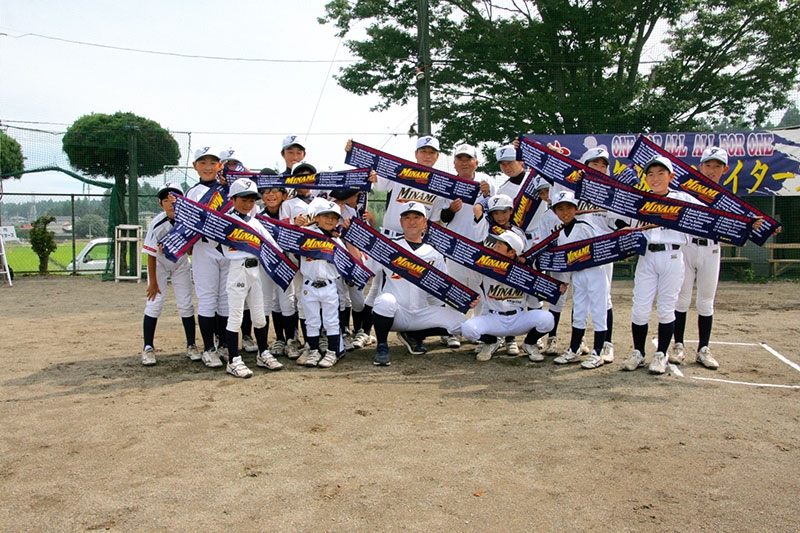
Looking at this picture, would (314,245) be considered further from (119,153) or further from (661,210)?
(119,153)

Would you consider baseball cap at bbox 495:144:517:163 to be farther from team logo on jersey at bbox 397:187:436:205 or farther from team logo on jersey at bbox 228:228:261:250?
team logo on jersey at bbox 228:228:261:250

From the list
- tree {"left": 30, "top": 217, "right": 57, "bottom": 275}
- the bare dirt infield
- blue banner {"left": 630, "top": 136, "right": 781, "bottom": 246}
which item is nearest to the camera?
the bare dirt infield

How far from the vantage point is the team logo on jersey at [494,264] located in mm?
6355

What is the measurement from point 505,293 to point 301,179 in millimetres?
2536

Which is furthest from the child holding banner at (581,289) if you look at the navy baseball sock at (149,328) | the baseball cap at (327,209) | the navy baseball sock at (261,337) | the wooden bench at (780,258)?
the wooden bench at (780,258)

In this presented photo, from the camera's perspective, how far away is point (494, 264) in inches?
251

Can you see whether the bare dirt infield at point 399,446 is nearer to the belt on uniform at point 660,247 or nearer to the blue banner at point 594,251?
the blue banner at point 594,251

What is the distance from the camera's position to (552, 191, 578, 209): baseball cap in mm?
6086

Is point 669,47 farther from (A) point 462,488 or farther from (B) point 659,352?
(A) point 462,488

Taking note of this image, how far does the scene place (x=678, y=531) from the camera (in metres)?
2.80

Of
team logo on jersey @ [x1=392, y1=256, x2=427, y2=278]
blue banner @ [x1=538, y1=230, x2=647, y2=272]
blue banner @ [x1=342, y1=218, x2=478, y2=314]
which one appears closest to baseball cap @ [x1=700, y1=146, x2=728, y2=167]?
blue banner @ [x1=538, y1=230, x2=647, y2=272]

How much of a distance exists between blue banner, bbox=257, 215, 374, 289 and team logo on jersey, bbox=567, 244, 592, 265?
215cm

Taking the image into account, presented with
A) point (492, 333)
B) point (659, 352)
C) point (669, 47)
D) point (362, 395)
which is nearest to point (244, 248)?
point (362, 395)

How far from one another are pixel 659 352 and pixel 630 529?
3207 millimetres
